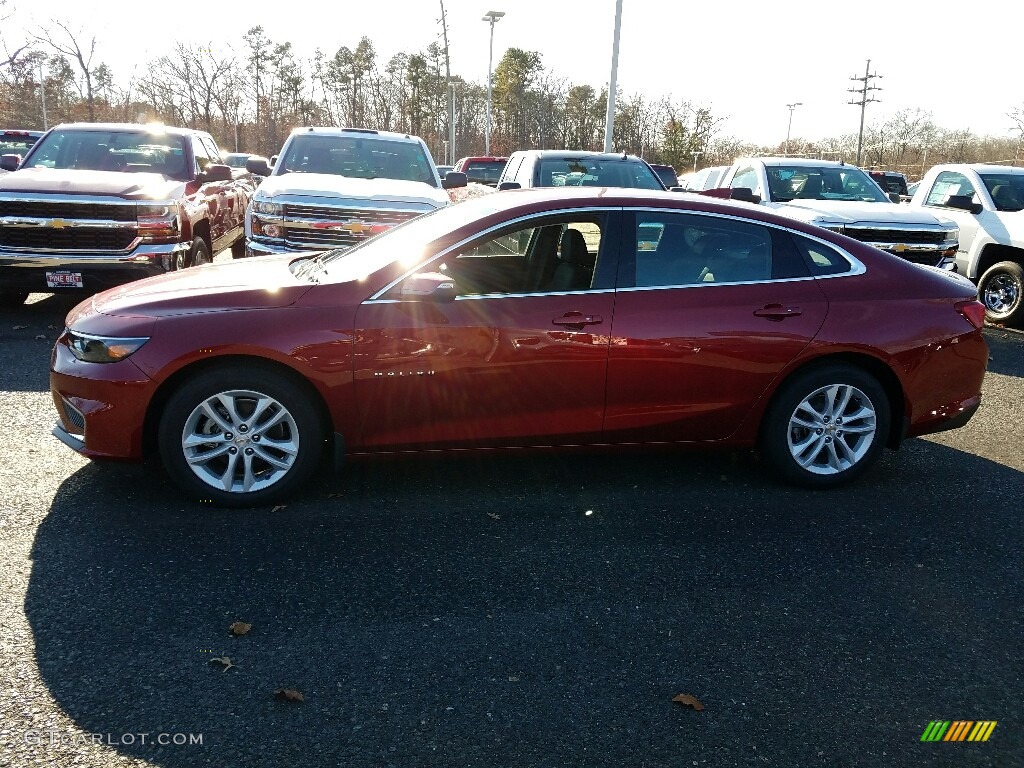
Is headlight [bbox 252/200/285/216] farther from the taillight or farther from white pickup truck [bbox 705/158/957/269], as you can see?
the taillight

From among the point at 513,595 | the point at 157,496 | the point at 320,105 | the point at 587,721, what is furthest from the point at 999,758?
the point at 320,105

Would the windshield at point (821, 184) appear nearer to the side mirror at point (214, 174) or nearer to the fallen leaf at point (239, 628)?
the side mirror at point (214, 174)

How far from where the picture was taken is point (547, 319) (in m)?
4.56

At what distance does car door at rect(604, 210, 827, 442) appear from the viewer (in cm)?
468

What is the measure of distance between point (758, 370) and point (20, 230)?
7.31 meters

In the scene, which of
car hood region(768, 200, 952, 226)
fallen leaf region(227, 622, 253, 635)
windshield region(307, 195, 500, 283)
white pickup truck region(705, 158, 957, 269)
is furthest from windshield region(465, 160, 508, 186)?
fallen leaf region(227, 622, 253, 635)

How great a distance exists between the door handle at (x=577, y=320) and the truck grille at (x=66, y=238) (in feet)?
19.1

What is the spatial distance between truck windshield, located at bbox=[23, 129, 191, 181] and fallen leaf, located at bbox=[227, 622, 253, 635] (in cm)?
808

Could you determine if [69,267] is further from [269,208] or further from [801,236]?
[801,236]

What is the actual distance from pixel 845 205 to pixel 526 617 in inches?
342

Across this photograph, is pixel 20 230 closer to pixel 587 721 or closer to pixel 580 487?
pixel 580 487

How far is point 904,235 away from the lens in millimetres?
9977

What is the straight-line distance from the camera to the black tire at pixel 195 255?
357 inches

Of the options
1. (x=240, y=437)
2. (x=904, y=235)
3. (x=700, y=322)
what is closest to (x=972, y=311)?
(x=700, y=322)
